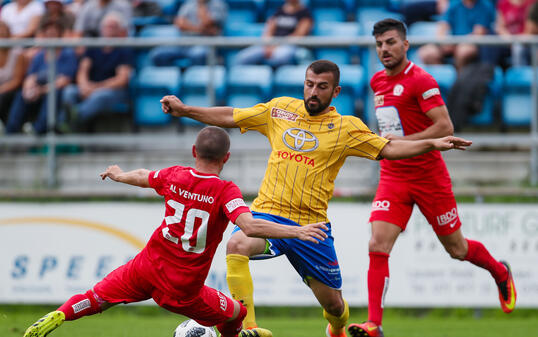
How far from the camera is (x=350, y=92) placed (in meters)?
10.0

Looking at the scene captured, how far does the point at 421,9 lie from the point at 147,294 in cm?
823

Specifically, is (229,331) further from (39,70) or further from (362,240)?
(39,70)

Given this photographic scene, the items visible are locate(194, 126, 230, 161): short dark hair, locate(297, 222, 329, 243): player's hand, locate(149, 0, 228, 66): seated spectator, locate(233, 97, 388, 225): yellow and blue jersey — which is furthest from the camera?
locate(149, 0, 228, 66): seated spectator

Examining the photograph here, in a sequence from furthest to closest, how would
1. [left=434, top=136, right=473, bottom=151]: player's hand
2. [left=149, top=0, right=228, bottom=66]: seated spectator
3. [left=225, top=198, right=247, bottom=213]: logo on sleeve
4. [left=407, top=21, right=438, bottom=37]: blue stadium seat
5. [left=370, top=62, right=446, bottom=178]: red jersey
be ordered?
[left=407, top=21, right=438, bottom=37]: blue stadium seat < [left=149, top=0, right=228, bottom=66]: seated spectator < [left=370, top=62, right=446, bottom=178]: red jersey < [left=434, top=136, right=473, bottom=151]: player's hand < [left=225, top=198, right=247, bottom=213]: logo on sleeve

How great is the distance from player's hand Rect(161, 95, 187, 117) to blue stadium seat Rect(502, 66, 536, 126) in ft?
17.9

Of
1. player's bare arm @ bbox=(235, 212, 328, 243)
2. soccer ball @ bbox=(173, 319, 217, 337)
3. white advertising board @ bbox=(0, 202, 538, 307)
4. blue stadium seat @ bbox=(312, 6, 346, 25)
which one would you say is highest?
blue stadium seat @ bbox=(312, 6, 346, 25)

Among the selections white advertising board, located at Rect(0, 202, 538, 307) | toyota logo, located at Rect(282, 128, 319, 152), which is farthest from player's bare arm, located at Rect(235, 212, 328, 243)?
white advertising board, located at Rect(0, 202, 538, 307)

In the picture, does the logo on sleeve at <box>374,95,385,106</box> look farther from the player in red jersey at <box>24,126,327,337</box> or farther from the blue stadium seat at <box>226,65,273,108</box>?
the blue stadium seat at <box>226,65,273,108</box>

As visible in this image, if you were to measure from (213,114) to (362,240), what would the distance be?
4.32 meters

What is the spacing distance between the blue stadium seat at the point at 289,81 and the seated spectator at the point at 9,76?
3427 mm

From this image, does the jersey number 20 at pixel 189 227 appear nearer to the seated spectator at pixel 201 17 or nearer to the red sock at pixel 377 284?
the red sock at pixel 377 284

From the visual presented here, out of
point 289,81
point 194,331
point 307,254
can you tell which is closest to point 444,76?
point 289,81

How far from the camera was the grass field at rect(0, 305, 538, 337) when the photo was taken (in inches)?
329

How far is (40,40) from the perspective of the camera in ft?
35.3
